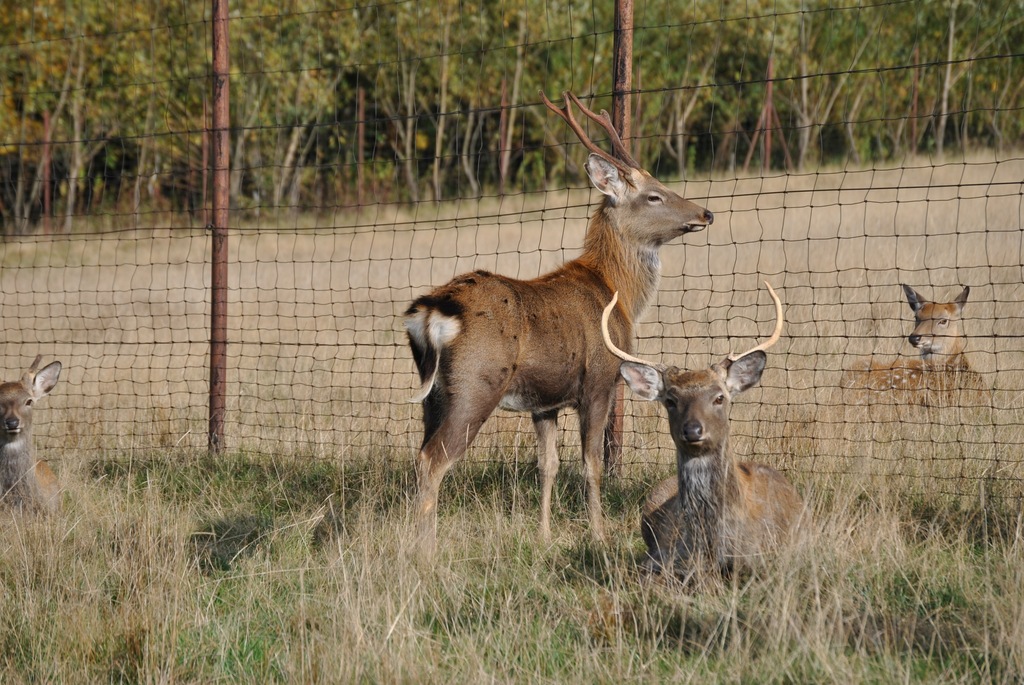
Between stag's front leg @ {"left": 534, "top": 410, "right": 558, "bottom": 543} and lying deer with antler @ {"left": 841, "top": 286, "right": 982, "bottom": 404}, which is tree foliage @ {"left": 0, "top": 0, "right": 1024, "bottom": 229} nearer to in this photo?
lying deer with antler @ {"left": 841, "top": 286, "right": 982, "bottom": 404}

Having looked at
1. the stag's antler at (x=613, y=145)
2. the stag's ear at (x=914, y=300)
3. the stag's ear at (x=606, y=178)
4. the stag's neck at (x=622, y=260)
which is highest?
the stag's antler at (x=613, y=145)

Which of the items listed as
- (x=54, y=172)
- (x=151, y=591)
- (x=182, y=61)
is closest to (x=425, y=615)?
(x=151, y=591)

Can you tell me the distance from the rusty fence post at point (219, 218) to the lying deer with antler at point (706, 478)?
319 cm

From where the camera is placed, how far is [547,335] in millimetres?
5523

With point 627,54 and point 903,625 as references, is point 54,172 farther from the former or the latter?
point 903,625

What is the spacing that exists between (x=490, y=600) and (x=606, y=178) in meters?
2.65

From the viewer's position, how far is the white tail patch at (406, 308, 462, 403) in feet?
17.0

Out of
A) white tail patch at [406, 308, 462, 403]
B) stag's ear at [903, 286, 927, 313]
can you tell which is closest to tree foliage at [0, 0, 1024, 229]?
stag's ear at [903, 286, 927, 313]

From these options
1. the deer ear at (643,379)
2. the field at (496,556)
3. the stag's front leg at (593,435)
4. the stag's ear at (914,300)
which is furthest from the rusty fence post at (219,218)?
the stag's ear at (914,300)

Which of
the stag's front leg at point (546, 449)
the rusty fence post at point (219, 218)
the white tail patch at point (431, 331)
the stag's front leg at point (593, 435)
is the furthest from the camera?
the rusty fence post at point (219, 218)

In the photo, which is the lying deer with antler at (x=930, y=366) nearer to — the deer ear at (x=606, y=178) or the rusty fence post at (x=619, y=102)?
the rusty fence post at (x=619, y=102)

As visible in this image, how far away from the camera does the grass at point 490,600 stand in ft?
12.5

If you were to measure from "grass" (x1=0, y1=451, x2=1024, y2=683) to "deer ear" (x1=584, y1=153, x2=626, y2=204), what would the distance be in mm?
1601

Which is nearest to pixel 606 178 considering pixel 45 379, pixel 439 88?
pixel 45 379
